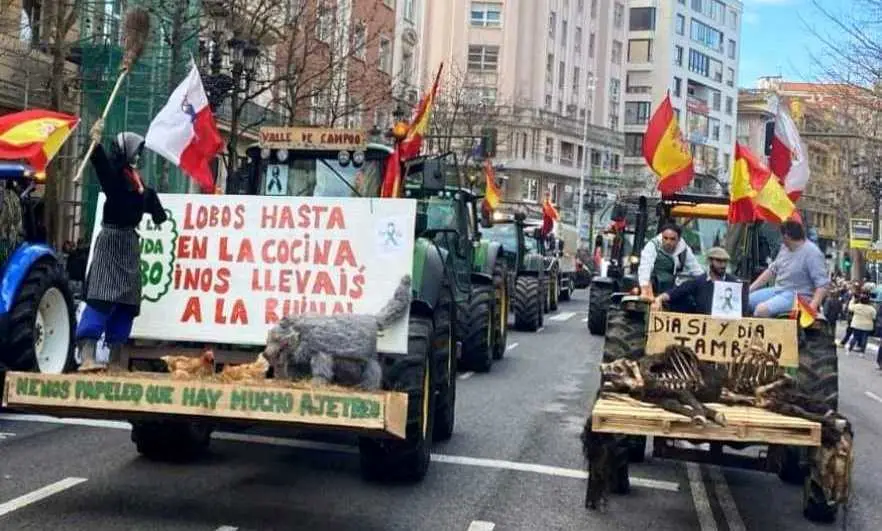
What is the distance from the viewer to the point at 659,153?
40.9ft

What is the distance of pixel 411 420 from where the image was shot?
7945mm

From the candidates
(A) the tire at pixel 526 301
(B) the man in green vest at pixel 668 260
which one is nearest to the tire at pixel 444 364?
(B) the man in green vest at pixel 668 260

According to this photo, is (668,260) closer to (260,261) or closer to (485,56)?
(260,261)

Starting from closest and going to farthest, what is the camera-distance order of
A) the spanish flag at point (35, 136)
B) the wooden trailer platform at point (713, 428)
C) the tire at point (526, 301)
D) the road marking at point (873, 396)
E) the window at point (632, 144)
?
1. the wooden trailer platform at point (713, 428)
2. the spanish flag at point (35, 136)
3. the road marking at point (873, 396)
4. the tire at point (526, 301)
5. the window at point (632, 144)

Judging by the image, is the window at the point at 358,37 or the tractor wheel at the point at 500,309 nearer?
the tractor wheel at the point at 500,309

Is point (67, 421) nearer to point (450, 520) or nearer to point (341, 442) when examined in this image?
point (341, 442)

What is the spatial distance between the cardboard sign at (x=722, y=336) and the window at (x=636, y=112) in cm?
9291

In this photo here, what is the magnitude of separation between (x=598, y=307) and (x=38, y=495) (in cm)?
1658

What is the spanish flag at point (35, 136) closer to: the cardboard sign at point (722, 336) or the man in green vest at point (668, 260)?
the cardboard sign at point (722, 336)

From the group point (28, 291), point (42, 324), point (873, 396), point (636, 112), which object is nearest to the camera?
point (28, 291)

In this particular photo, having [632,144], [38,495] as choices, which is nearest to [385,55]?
[38,495]

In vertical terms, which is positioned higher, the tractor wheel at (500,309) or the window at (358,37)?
the window at (358,37)

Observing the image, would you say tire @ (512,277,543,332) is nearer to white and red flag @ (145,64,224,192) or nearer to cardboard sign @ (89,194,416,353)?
white and red flag @ (145,64,224,192)

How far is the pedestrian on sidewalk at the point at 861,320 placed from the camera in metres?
28.7
